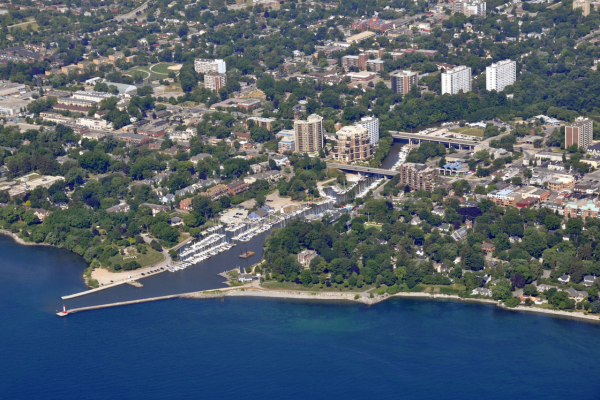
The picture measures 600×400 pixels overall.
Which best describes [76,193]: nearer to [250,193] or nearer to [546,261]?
[250,193]

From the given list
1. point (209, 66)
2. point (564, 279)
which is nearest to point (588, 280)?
point (564, 279)

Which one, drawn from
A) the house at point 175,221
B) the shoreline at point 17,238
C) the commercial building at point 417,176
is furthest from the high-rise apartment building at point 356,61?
the shoreline at point 17,238

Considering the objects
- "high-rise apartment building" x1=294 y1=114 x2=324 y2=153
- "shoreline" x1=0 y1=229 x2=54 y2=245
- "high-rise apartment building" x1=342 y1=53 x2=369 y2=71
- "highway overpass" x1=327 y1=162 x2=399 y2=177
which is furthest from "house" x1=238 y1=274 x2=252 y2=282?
"high-rise apartment building" x1=342 y1=53 x2=369 y2=71

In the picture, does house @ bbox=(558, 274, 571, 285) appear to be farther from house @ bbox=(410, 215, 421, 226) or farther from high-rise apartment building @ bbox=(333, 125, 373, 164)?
high-rise apartment building @ bbox=(333, 125, 373, 164)

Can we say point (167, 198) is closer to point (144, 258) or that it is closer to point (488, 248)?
point (144, 258)

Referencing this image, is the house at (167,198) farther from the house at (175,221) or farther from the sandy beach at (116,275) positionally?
the sandy beach at (116,275)

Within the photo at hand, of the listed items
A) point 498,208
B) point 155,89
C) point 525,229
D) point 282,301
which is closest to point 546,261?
point 525,229
